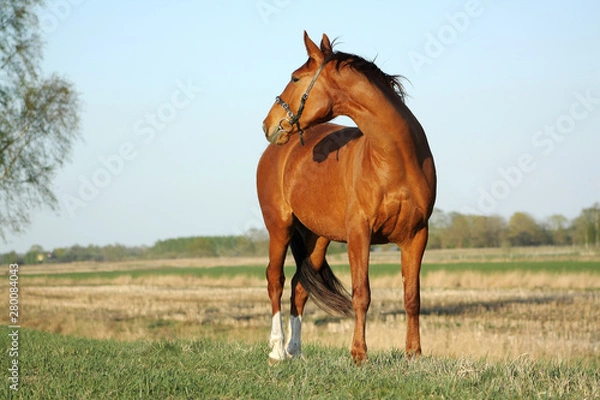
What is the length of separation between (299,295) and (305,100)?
2549 mm

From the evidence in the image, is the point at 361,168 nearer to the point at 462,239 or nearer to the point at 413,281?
the point at 413,281

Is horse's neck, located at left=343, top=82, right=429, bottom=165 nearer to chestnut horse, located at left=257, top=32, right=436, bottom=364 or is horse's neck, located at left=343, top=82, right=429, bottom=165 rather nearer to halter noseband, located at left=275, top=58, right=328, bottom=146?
chestnut horse, located at left=257, top=32, right=436, bottom=364

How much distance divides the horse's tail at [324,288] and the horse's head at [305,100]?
6.26 ft

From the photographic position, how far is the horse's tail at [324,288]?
7.37m

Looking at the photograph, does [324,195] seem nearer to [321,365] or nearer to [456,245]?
[321,365]

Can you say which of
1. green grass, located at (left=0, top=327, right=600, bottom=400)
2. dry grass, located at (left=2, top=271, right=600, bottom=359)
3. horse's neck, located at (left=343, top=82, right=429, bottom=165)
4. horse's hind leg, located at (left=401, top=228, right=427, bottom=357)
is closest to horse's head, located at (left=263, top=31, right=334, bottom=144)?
horse's neck, located at (left=343, top=82, right=429, bottom=165)

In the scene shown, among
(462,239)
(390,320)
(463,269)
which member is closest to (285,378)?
(390,320)

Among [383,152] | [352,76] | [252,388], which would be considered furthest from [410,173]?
[252,388]

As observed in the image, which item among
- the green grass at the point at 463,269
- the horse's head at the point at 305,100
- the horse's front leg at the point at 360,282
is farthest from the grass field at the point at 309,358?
the green grass at the point at 463,269

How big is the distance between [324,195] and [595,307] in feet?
58.8

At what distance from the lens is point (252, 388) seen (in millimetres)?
4742

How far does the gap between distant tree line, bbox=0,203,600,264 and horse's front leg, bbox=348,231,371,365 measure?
207 ft

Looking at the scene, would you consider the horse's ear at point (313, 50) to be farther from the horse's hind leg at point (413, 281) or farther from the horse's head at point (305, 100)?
the horse's hind leg at point (413, 281)

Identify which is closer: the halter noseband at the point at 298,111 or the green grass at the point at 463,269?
the halter noseband at the point at 298,111
